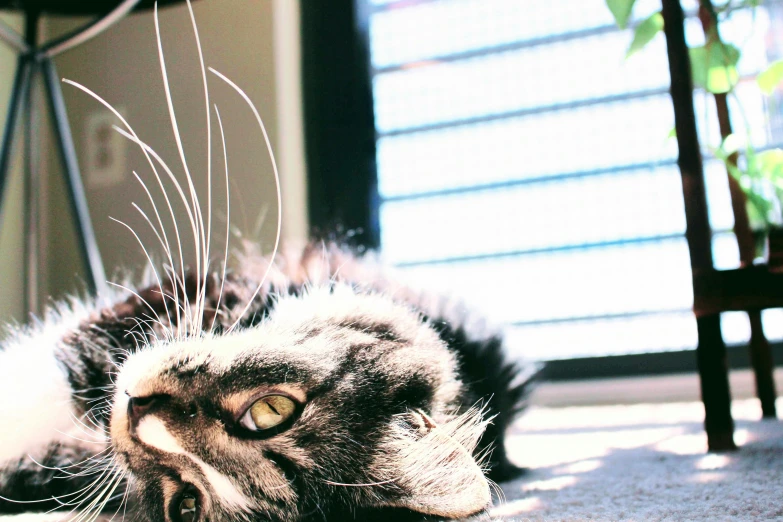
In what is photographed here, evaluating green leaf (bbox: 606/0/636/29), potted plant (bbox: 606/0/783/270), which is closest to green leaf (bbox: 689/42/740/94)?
potted plant (bbox: 606/0/783/270)

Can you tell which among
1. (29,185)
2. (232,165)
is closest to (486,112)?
(232,165)

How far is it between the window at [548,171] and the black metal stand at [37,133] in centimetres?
61

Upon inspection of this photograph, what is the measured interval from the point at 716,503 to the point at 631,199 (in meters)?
1.00

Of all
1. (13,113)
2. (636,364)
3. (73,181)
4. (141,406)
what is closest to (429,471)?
(141,406)

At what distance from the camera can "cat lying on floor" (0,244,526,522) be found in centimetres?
44

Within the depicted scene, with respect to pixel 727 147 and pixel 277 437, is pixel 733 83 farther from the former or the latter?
pixel 277 437

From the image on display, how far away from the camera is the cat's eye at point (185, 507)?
17.9 inches

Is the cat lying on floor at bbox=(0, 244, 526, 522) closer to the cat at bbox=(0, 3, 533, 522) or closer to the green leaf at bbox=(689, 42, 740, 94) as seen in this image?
the cat at bbox=(0, 3, 533, 522)

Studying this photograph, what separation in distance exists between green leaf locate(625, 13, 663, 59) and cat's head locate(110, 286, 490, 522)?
597 millimetres

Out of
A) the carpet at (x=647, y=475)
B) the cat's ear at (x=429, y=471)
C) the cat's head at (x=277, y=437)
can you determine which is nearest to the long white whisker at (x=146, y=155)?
the cat's head at (x=277, y=437)

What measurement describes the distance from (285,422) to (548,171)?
1124 millimetres

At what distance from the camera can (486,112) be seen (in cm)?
140

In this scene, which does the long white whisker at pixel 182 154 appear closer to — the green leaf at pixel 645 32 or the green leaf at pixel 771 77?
the green leaf at pixel 645 32

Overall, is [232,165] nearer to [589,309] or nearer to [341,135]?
[341,135]
